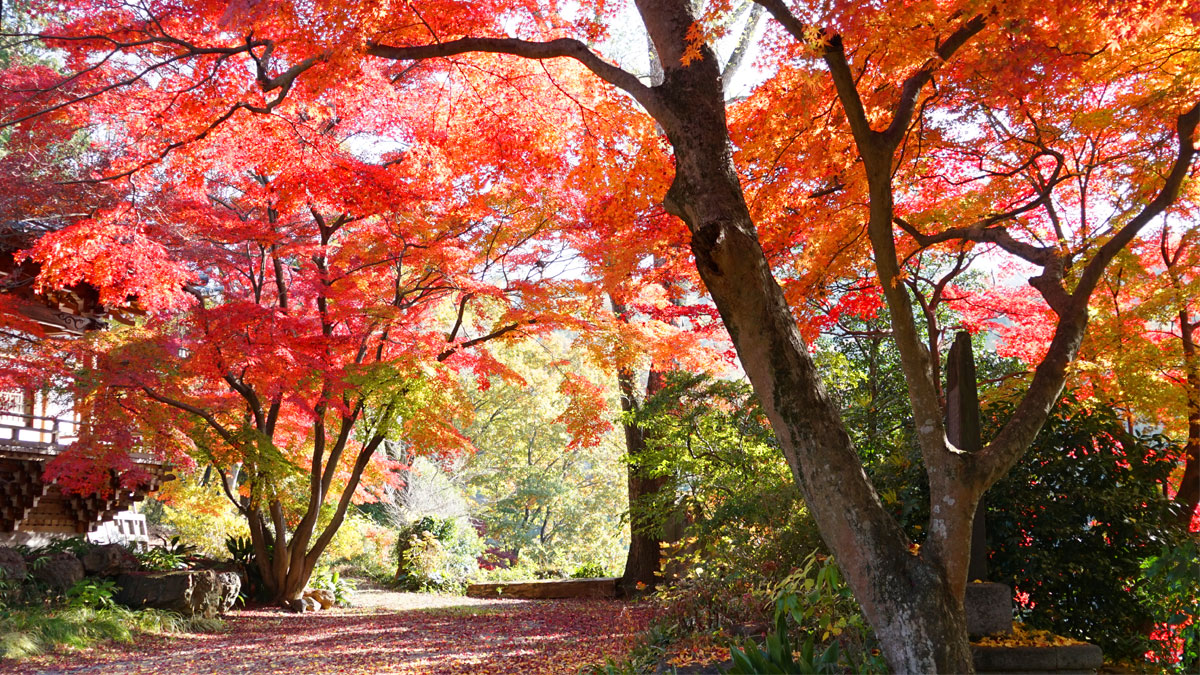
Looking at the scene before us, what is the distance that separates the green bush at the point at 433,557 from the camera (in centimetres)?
1462

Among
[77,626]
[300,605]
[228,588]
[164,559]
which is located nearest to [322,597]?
[300,605]

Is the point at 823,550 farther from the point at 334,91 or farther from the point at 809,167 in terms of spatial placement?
the point at 334,91

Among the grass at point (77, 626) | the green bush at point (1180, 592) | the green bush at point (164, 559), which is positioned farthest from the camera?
the green bush at point (164, 559)

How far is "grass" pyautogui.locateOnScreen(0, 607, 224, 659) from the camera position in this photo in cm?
721

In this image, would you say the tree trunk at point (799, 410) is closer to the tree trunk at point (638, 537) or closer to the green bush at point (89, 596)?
the tree trunk at point (638, 537)

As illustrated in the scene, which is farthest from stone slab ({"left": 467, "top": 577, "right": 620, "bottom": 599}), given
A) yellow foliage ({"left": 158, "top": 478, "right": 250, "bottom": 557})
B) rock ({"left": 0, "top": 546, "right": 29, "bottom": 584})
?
rock ({"left": 0, "top": 546, "right": 29, "bottom": 584})

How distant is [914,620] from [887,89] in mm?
3384

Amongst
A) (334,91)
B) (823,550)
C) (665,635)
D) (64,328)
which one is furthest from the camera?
(64,328)

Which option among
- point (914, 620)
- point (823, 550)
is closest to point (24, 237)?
point (823, 550)

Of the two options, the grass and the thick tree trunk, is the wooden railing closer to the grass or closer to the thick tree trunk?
the grass

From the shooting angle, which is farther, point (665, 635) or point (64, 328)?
point (64, 328)

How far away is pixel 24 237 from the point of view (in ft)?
28.0

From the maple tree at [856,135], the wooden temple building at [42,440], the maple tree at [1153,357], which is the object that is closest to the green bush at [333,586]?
the wooden temple building at [42,440]

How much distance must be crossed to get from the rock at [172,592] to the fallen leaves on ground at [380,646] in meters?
0.43
